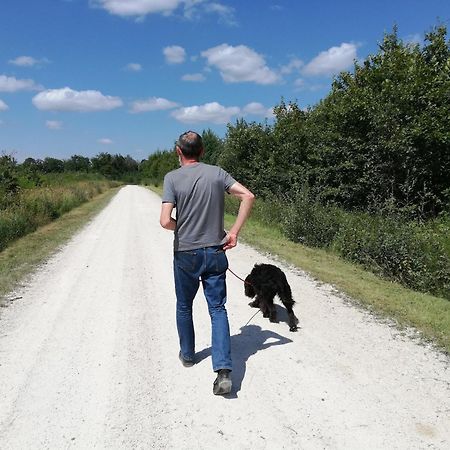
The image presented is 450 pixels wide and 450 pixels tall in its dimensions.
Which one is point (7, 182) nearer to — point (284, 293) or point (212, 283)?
point (284, 293)

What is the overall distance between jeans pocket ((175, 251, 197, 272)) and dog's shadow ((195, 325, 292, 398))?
1.08 meters

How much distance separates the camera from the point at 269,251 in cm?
1081

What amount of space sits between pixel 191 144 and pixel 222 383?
6.94ft

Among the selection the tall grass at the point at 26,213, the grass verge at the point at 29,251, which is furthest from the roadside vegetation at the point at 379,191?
the tall grass at the point at 26,213

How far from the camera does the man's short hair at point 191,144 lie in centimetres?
392

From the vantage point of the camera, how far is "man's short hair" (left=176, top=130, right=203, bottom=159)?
3.92 m

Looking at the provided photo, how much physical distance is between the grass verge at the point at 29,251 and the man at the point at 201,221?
13.3 feet

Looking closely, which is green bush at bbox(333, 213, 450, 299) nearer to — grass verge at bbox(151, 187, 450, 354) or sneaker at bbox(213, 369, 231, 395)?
grass verge at bbox(151, 187, 450, 354)

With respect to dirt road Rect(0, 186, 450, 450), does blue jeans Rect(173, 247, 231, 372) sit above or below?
above

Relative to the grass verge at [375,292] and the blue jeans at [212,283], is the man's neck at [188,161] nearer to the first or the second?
the blue jeans at [212,283]

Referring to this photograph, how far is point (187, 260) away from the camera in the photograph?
3.96 meters

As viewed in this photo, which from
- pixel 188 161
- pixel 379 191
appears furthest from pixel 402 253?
pixel 188 161

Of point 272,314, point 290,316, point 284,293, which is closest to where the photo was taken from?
point 290,316

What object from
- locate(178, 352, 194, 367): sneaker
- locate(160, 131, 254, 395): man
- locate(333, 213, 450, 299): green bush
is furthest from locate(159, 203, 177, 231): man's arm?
locate(333, 213, 450, 299): green bush
